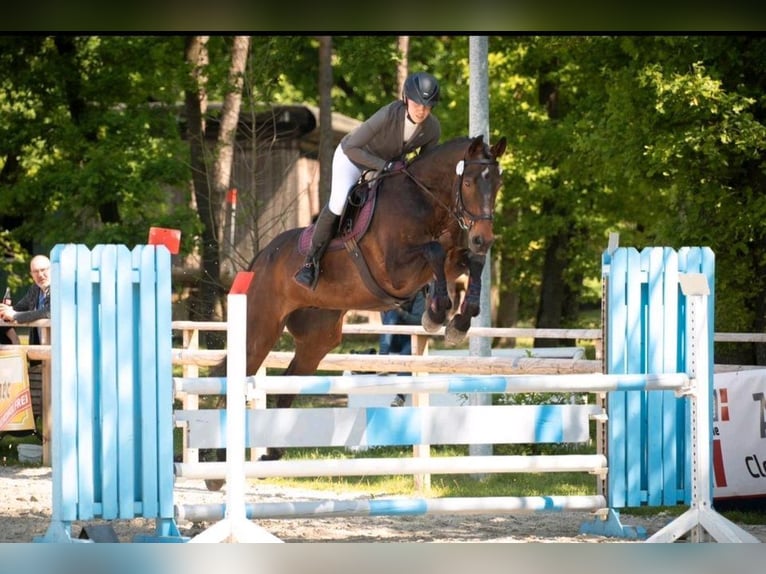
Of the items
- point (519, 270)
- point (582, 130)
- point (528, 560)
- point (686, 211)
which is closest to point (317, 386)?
point (528, 560)

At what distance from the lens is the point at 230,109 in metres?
13.4

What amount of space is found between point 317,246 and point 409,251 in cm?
57

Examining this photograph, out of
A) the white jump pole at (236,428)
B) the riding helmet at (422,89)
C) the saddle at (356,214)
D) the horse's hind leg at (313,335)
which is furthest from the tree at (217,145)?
the white jump pole at (236,428)

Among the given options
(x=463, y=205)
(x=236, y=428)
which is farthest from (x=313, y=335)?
(x=236, y=428)

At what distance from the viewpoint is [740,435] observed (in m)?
6.39

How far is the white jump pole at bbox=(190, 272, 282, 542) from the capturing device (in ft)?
14.5

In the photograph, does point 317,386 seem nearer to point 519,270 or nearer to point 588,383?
point 588,383

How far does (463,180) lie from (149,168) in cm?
797

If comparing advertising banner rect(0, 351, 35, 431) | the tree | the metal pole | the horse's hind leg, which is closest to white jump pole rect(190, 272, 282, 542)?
the horse's hind leg

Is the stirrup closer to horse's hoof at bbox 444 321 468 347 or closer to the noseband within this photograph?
horse's hoof at bbox 444 321 468 347

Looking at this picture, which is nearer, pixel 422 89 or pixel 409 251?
→ pixel 422 89

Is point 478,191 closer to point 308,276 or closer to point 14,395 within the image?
point 308,276

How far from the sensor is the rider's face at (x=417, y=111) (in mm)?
5633

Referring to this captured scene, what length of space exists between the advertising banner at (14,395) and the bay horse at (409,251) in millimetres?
2320
